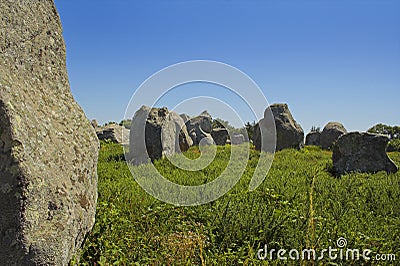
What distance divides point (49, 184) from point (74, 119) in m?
1.16

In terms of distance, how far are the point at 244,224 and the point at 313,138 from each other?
18198mm

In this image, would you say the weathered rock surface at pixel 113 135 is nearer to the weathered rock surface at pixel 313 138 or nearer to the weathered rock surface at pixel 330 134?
the weathered rock surface at pixel 330 134

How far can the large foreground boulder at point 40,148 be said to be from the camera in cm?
315

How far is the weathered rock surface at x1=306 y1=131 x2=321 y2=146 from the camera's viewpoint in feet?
71.6

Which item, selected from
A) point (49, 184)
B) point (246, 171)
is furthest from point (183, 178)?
point (49, 184)

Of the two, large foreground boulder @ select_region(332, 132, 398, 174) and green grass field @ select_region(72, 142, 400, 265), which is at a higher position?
large foreground boulder @ select_region(332, 132, 398, 174)

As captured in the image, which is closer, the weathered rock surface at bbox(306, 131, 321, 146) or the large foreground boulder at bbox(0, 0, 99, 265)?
the large foreground boulder at bbox(0, 0, 99, 265)

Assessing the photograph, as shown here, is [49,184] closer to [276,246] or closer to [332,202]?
[276,246]

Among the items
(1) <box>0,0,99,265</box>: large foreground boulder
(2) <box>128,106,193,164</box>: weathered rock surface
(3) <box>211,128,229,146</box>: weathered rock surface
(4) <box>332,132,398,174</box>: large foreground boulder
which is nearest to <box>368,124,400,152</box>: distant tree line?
(3) <box>211,128,229,146</box>: weathered rock surface

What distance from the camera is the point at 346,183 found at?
26.6ft

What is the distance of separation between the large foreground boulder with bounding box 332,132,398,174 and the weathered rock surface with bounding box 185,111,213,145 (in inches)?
431

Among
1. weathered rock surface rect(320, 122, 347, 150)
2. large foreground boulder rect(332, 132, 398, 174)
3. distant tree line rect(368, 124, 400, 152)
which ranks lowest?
large foreground boulder rect(332, 132, 398, 174)

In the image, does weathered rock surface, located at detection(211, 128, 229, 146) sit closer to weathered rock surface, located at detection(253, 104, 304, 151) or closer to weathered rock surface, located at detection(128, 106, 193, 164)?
weathered rock surface, located at detection(253, 104, 304, 151)

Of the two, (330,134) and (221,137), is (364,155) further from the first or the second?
(221,137)
